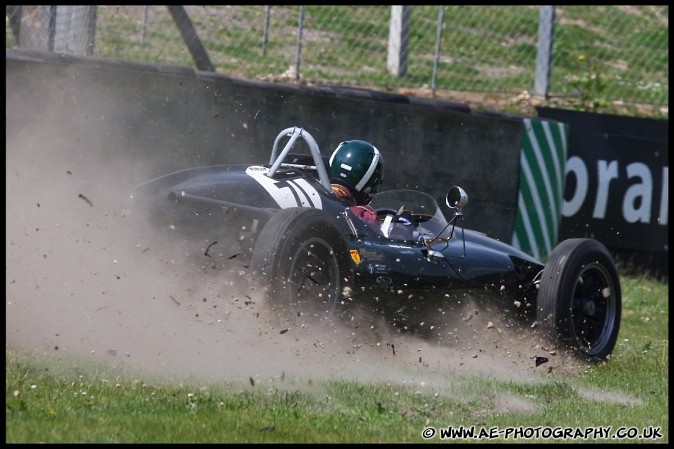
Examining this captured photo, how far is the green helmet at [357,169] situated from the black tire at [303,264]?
1.05m

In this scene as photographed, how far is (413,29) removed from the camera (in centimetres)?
1401

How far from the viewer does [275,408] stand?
17.9 ft

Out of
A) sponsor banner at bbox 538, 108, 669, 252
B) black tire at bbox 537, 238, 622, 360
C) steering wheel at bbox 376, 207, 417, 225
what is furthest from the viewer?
sponsor banner at bbox 538, 108, 669, 252

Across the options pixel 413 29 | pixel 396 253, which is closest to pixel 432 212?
pixel 396 253

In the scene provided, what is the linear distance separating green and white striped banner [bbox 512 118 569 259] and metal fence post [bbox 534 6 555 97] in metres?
2.74

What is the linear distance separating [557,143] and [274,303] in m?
6.70

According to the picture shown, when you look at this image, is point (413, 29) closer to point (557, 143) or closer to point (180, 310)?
point (557, 143)

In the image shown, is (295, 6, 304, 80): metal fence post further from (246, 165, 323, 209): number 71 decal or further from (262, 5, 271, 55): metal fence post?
(246, 165, 323, 209): number 71 decal

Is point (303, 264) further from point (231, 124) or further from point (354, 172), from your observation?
point (231, 124)

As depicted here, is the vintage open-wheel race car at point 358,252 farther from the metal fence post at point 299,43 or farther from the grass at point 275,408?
the metal fence post at point 299,43

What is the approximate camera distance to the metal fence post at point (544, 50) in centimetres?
1431

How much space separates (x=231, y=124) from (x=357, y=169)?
224 cm

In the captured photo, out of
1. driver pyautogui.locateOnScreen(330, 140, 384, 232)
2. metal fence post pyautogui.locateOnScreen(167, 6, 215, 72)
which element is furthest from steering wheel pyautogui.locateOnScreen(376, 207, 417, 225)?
metal fence post pyautogui.locateOnScreen(167, 6, 215, 72)

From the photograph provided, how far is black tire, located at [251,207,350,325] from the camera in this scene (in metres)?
6.01
